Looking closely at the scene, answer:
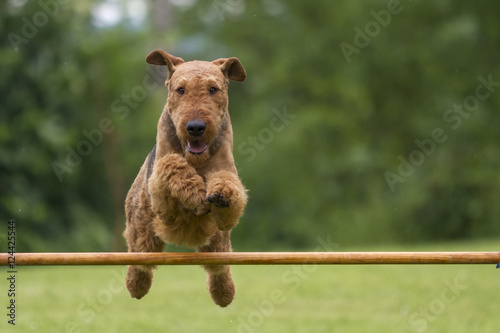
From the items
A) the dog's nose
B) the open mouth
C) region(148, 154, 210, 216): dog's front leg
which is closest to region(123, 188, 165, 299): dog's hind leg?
region(148, 154, 210, 216): dog's front leg

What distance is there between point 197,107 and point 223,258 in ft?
2.70

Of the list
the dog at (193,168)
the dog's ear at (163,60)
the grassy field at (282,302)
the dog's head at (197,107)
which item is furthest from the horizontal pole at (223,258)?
the grassy field at (282,302)

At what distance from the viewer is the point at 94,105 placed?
59.8ft

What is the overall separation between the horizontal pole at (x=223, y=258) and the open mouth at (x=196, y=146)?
1.82ft

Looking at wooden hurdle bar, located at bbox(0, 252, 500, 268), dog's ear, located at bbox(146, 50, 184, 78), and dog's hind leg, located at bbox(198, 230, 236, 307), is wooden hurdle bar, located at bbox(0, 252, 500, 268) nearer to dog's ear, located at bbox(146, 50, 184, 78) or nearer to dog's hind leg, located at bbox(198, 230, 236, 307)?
dog's hind leg, located at bbox(198, 230, 236, 307)

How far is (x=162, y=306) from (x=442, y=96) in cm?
1621

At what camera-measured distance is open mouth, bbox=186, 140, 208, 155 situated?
413 centimetres

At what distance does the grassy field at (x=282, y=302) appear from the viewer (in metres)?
8.22

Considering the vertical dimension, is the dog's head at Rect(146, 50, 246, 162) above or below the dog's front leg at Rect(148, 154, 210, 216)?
above

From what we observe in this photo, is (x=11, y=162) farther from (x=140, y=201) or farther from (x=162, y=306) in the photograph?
(x=140, y=201)

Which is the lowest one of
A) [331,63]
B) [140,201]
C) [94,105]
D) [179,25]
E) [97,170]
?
[140,201]

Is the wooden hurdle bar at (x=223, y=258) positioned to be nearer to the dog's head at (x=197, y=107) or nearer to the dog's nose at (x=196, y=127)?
the dog's head at (x=197, y=107)

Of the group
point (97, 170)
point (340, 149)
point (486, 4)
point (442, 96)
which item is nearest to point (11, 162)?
point (97, 170)

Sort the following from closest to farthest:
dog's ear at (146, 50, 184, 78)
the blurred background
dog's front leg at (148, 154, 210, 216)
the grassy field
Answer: dog's front leg at (148, 154, 210, 216) → dog's ear at (146, 50, 184, 78) → the grassy field → the blurred background
